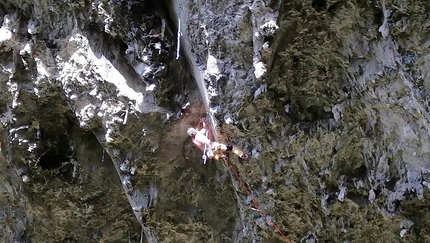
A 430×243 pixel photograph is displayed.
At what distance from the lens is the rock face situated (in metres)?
2.78

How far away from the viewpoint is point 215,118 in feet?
10.6

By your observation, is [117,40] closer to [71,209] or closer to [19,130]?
[19,130]

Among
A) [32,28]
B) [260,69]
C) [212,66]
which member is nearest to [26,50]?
[32,28]

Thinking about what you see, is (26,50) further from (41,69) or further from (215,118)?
(215,118)

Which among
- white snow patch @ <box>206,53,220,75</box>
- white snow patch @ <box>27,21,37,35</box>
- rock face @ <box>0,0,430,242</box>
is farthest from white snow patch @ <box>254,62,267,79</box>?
white snow patch @ <box>27,21,37,35</box>

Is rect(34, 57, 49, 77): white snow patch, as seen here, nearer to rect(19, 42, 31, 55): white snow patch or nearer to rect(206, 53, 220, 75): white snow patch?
rect(19, 42, 31, 55): white snow patch

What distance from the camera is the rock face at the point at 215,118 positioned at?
9.12ft

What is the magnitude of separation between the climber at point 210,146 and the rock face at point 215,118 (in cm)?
7

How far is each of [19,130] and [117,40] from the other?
1.19 metres

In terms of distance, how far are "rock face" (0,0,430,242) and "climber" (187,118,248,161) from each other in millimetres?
74

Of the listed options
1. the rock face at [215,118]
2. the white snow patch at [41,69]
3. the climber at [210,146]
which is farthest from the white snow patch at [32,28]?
the climber at [210,146]

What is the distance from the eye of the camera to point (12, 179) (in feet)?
13.7

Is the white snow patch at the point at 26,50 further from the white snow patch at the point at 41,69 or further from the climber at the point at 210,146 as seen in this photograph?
the climber at the point at 210,146

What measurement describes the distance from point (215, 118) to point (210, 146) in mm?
213
